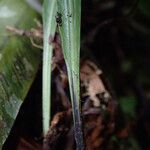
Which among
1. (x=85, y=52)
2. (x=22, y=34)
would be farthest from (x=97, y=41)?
(x=22, y=34)

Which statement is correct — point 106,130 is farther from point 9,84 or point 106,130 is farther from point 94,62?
point 9,84

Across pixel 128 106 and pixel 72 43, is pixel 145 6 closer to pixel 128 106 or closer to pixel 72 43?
pixel 128 106

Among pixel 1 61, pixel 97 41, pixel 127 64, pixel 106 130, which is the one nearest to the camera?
pixel 1 61

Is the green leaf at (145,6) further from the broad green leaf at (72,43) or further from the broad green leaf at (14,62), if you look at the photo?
the broad green leaf at (72,43)

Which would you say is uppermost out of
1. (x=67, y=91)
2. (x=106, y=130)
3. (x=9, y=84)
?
(x=9, y=84)

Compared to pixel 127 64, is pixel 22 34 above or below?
above

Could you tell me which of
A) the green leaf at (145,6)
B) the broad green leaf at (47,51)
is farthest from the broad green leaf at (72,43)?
the green leaf at (145,6)

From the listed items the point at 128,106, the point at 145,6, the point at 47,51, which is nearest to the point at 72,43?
the point at 47,51

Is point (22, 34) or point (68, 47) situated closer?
point (68, 47)
